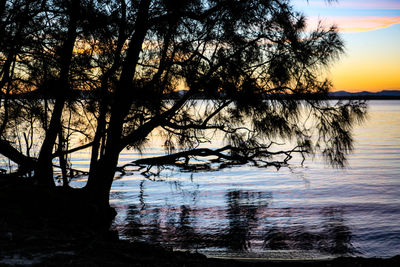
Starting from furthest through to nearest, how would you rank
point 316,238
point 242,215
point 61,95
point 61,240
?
point 242,215, point 316,238, point 61,95, point 61,240

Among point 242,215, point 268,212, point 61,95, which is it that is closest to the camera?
point 61,95

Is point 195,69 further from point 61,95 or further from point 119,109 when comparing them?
point 61,95

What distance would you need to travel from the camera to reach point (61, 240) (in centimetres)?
378

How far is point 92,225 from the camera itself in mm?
5336

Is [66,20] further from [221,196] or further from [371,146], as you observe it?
[371,146]

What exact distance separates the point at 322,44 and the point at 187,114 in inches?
87.6

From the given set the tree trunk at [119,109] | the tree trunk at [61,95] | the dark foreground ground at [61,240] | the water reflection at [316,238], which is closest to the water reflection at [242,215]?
the water reflection at [316,238]

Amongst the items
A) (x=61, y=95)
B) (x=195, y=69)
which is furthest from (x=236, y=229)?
(x=61, y=95)

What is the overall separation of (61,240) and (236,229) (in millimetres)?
4223

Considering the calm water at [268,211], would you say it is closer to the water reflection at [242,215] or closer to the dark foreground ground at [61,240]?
the water reflection at [242,215]

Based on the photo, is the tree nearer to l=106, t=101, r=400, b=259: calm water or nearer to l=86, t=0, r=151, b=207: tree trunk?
l=86, t=0, r=151, b=207: tree trunk

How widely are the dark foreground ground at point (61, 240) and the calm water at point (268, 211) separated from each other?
1.53m

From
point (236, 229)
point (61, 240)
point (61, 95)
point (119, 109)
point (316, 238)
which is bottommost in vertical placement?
point (316, 238)

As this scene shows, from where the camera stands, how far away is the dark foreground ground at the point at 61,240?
3.30 meters
